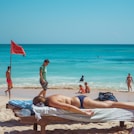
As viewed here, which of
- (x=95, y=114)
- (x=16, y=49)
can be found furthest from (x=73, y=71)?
(x=95, y=114)

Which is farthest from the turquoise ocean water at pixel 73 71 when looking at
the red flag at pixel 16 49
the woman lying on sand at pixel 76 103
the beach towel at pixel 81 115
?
the beach towel at pixel 81 115

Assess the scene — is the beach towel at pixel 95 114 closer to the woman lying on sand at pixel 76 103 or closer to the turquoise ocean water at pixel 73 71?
the woman lying on sand at pixel 76 103

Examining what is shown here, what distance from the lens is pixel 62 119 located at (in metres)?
5.90

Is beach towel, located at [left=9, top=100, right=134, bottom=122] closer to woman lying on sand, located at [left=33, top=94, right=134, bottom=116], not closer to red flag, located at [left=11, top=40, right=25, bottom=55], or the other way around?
woman lying on sand, located at [left=33, top=94, right=134, bottom=116]

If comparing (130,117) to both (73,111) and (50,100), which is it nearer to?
(73,111)

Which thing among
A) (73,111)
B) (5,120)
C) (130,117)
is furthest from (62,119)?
(5,120)

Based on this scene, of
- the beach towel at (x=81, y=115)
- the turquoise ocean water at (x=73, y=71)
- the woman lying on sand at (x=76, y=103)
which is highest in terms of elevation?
the turquoise ocean water at (x=73, y=71)

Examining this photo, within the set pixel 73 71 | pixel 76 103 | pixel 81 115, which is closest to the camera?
pixel 81 115

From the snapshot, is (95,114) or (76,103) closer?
(95,114)

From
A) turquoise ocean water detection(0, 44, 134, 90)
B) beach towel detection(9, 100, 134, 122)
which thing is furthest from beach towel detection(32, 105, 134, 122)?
turquoise ocean water detection(0, 44, 134, 90)

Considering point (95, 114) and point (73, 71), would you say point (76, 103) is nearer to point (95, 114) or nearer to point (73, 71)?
point (95, 114)

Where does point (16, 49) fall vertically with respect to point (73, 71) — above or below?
above

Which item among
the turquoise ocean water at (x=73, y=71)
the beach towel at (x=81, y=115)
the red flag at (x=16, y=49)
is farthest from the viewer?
the turquoise ocean water at (x=73, y=71)

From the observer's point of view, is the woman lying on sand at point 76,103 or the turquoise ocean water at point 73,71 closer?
the woman lying on sand at point 76,103
